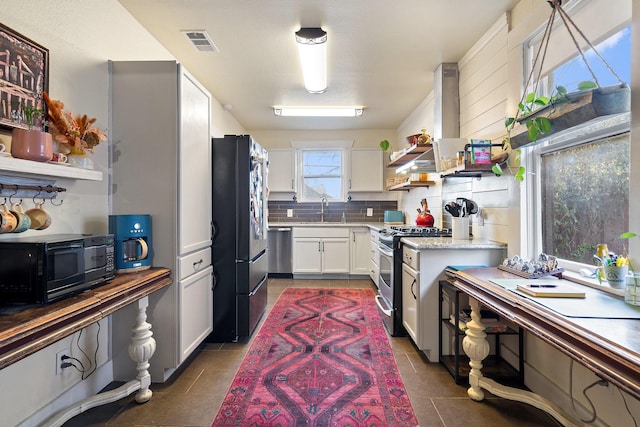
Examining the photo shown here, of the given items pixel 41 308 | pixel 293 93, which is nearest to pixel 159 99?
pixel 41 308

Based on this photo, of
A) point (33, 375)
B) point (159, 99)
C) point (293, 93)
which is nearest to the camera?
point (33, 375)

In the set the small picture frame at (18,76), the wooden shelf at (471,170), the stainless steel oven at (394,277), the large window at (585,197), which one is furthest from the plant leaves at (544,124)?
the small picture frame at (18,76)

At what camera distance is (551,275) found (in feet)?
5.50

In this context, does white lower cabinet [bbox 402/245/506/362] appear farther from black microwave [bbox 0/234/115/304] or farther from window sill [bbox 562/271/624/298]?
black microwave [bbox 0/234/115/304]

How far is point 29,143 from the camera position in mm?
1310

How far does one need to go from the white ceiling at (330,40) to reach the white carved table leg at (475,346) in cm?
203

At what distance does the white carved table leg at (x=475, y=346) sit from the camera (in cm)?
181

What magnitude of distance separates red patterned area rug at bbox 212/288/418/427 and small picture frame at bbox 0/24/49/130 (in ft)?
5.67

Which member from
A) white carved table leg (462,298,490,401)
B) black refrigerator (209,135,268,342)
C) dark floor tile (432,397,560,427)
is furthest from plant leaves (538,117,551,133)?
black refrigerator (209,135,268,342)

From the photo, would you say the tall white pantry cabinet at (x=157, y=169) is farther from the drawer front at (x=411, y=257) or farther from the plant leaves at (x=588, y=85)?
the plant leaves at (x=588, y=85)

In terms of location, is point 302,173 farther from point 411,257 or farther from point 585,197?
point 585,197

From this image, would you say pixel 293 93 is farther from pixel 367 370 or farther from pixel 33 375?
pixel 33 375

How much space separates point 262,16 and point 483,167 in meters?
1.93

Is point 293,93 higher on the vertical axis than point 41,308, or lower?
higher
